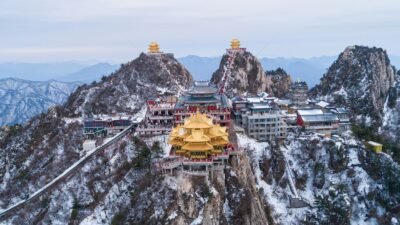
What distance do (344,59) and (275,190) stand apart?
62.0m

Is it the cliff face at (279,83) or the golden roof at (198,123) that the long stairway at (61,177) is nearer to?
the golden roof at (198,123)

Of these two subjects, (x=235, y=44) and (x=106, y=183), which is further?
(x=235, y=44)

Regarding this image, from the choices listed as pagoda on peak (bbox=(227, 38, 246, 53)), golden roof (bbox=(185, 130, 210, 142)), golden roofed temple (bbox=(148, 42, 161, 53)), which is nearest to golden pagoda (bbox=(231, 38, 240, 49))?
pagoda on peak (bbox=(227, 38, 246, 53))

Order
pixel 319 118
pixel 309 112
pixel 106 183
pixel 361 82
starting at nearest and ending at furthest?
pixel 106 183
pixel 319 118
pixel 309 112
pixel 361 82

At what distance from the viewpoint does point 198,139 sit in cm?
5416

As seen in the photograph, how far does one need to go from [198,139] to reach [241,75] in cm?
4742

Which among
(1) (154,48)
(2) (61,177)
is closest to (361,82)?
(1) (154,48)

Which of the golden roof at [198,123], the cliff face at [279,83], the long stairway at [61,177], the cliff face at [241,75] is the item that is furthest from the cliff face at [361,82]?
the long stairway at [61,177]

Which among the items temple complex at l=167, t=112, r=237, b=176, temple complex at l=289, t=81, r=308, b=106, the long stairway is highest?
temple complex at l=289, t=81, r=308, b=106

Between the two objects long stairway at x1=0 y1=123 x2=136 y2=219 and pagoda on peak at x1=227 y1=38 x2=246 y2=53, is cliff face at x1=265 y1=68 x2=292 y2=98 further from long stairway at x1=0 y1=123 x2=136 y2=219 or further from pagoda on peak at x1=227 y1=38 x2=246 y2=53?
long stairway at x1=0 y1=123 x2=136 y2=219

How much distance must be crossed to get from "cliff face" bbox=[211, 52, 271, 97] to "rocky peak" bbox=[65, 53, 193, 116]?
9.54m

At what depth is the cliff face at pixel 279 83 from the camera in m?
109

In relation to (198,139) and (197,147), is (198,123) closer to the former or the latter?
(198,139)

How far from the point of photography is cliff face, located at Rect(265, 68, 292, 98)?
109 m
